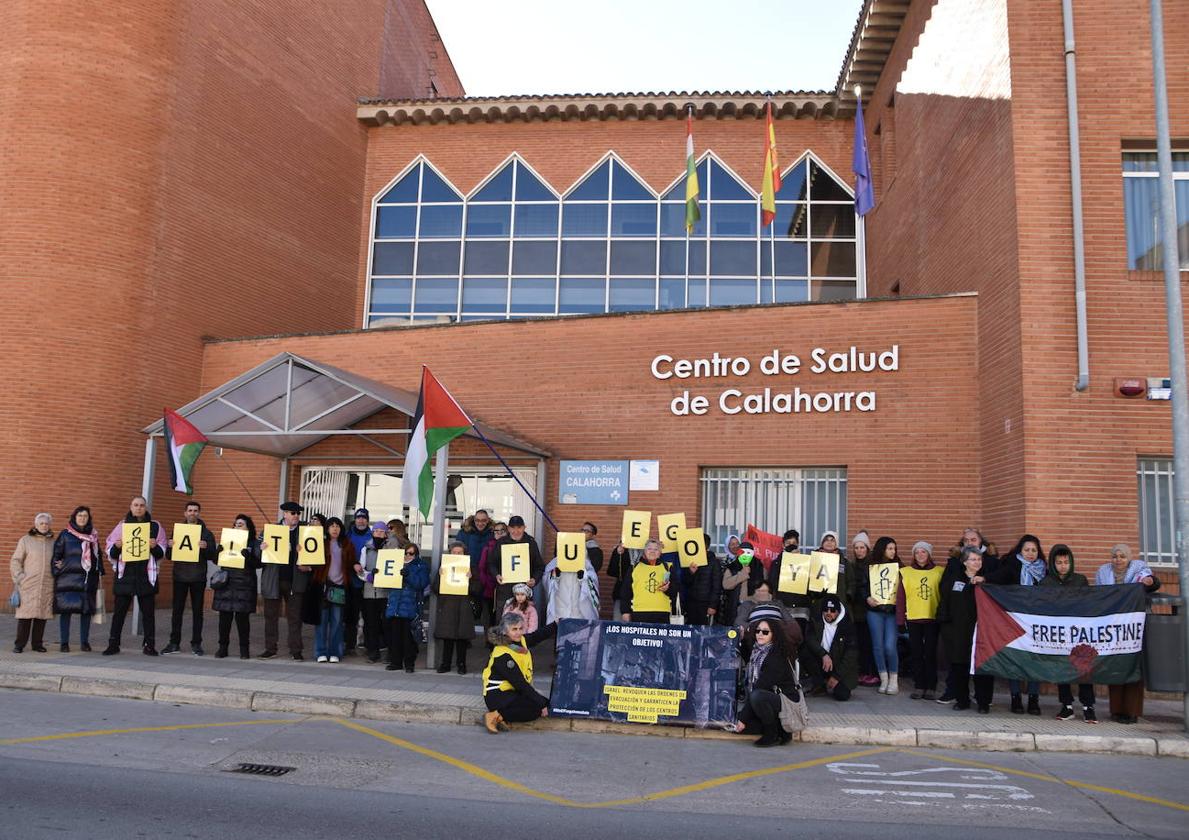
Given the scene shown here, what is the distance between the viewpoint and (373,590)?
40.8ft

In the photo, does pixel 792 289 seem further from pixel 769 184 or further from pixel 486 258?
pixel 486 258

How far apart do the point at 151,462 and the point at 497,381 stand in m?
5.34

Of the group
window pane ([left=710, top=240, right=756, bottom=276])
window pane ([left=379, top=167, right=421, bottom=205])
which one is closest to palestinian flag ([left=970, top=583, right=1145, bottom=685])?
window pane ([left=710, top=240, right=756, bottom=276])

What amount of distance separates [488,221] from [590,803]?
56.3ft

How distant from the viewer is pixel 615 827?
20.1 ft

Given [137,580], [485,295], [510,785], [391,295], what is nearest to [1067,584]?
[510,785]

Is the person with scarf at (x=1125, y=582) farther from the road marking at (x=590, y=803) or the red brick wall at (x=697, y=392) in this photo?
the road marking at (x=590, y=803)

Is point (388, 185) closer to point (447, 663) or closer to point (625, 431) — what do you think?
point (625, 431)

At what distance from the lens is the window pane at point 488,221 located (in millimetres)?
22078

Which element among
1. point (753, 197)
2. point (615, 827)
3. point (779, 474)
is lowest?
point (615, 827)

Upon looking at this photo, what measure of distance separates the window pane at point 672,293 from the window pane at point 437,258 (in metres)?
4.78

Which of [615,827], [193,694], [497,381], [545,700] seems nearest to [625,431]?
[497,381]

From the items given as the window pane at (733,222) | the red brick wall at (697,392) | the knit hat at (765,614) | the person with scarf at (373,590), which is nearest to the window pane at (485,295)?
the window pane at (733,222)

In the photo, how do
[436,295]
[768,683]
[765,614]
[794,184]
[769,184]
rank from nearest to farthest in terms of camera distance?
[768,683]
[765,614]
[769,184]
[794,184]
[436,295]
